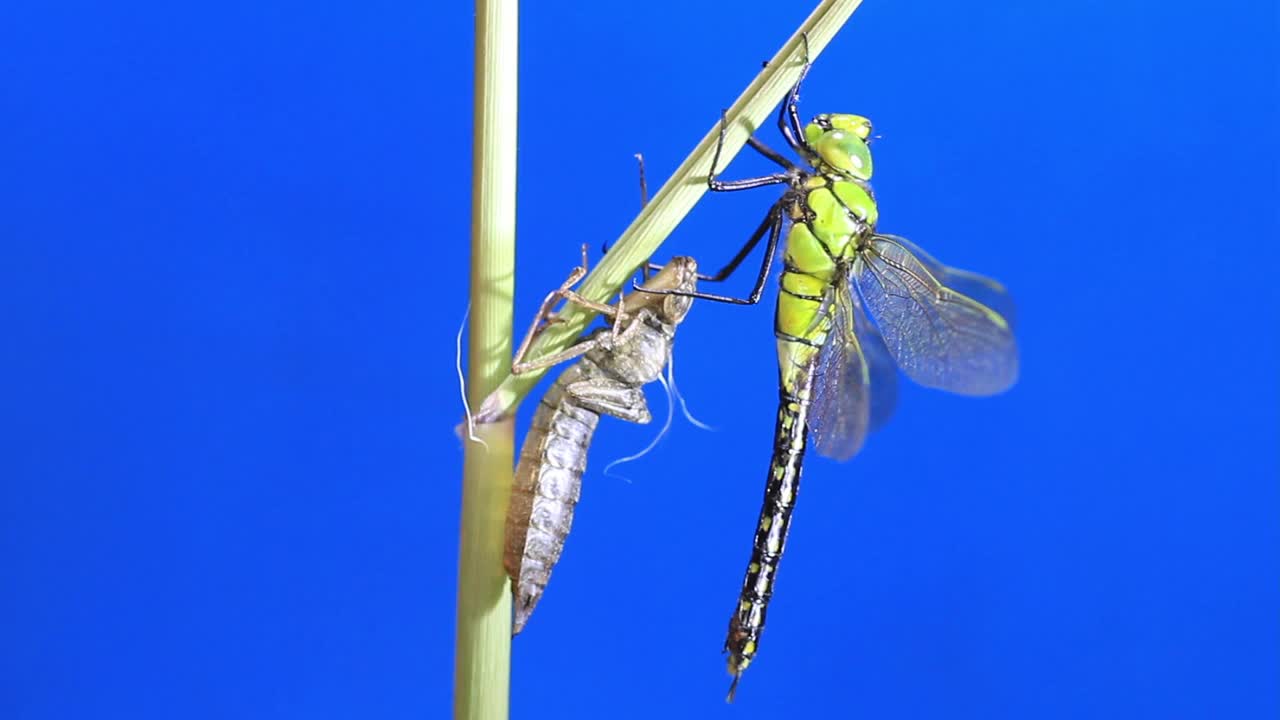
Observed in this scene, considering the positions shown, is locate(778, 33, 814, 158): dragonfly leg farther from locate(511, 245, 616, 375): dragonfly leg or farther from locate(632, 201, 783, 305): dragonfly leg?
locate(511, 245, 616, 375): dragonfly leg

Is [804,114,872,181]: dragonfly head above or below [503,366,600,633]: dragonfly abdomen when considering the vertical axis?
above

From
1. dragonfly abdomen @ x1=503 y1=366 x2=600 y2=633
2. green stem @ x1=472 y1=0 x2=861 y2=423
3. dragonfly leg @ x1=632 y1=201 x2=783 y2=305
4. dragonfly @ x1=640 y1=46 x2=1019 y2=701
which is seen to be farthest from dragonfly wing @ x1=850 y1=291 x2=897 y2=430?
green stem @ x1=472 y1=0 x2=861 y2=423

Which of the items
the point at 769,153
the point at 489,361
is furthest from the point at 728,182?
the point at 489,361

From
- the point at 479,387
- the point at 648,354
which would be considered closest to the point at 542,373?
the point at 479,387

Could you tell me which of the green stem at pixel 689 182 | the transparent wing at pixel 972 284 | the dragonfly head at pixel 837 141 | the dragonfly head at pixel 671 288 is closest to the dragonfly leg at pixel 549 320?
the green stem at pixel 689 182

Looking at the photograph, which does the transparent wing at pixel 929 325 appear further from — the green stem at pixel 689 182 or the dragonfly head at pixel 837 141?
the green stem at pixel 689 182

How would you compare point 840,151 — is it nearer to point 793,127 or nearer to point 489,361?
point 793,127

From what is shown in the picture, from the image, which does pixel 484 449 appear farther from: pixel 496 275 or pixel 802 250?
pixel 802 250
